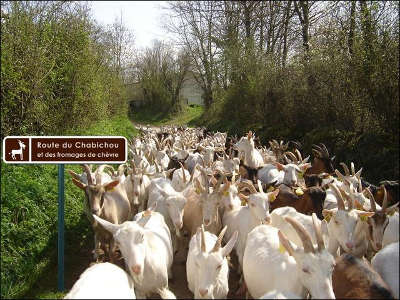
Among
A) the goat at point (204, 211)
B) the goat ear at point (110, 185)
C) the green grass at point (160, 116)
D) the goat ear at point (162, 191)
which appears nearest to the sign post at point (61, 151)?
the goat ear at point (110, 185)

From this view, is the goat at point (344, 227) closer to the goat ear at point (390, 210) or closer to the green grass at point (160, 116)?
the goat ear at point (390, 210)

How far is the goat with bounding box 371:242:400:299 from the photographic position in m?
4.20

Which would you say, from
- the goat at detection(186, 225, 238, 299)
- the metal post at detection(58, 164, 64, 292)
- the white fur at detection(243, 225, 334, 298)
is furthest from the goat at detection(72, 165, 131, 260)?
the white fur at detection(243, 225, 334, 298)

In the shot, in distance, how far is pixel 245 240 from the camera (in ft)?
18.4

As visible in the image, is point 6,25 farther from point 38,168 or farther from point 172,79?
point 172,79

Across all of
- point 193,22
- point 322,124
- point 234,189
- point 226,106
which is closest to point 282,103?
point 322,124

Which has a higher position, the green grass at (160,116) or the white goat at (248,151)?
the green grass at (160,116)

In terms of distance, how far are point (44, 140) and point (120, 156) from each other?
1.00 meters

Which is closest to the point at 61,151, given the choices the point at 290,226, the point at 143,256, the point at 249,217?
the point at 143,256

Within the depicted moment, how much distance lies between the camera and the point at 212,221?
5.97 meters

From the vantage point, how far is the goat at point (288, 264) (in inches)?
152

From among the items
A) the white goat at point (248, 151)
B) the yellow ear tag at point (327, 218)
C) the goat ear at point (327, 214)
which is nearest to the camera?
the goat ear at point (327, 214)

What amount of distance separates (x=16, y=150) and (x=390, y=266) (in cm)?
471

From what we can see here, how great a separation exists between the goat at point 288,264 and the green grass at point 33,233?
2.61m
